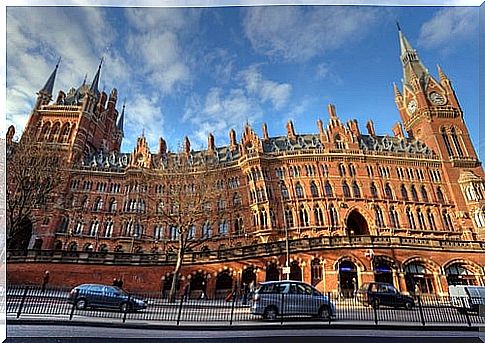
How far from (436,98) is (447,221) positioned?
25.5 ft

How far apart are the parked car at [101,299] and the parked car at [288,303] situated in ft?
9.07

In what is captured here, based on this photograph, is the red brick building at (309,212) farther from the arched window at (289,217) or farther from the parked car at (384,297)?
the parked car at (384,297)

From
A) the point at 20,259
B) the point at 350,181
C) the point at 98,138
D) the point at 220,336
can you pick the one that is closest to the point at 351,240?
the point at 350,181

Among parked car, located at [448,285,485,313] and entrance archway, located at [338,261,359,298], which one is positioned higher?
entrance archway, located at [338,261,359,298]

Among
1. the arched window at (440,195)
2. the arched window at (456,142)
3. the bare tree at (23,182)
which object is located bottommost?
the bare tree at (23,182)

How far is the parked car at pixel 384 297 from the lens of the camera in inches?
295

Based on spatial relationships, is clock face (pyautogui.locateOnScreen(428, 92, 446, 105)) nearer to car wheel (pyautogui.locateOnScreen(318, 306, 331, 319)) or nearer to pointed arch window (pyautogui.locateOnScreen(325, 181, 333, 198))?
pointed arch window (pyautogui.locateOnScreen(325, 181, 333, 198))

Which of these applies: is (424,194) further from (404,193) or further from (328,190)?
(328,190)

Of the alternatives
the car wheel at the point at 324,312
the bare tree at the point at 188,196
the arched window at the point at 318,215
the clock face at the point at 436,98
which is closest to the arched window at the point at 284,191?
the arched window at the point at 318,215

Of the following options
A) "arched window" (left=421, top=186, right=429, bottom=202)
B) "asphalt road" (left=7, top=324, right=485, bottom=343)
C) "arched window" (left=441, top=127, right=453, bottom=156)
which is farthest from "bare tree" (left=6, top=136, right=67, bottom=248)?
"arched window" (left=441, top=127, right=453, bottom=156)

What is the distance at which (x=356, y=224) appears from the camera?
1548 cm

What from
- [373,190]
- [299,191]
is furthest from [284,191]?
[373,190]

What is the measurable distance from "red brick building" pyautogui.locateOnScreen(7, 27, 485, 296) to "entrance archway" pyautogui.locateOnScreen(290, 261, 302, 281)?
4cm

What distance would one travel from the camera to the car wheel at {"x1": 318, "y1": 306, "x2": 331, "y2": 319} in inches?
217
